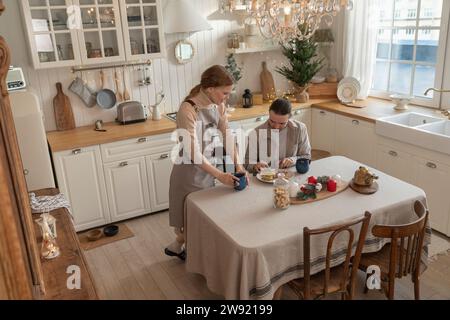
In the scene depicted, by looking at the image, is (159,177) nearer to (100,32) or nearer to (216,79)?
(100,32)

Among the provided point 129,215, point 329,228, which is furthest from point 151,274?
point 329,228

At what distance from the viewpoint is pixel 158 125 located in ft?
12.4

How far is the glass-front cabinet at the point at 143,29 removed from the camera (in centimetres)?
356

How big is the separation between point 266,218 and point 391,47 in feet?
10.0

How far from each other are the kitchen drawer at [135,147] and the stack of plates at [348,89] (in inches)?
75.0

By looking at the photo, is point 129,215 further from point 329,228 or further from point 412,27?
point 412,27

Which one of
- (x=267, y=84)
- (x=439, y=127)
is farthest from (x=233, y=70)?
(x=439, y=127)

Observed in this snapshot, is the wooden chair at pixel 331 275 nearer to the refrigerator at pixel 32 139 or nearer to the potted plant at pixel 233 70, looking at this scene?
the refrigerator at pixel 32 139

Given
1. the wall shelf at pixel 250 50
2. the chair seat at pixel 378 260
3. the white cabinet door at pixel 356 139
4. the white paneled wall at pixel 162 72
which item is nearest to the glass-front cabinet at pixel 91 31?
the white paneled wall at pixel 162 72

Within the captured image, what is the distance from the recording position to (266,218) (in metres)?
2.14

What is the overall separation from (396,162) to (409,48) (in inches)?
53.1

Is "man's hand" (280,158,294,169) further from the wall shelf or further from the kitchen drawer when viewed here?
the wall shelf

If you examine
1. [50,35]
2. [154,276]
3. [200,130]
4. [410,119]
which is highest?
[50,35]

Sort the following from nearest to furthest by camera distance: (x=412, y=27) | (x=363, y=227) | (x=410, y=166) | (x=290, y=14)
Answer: (x=363, y=227)
(x=290, y=14)
(x=410, y=166)
(x=412, y=27)
